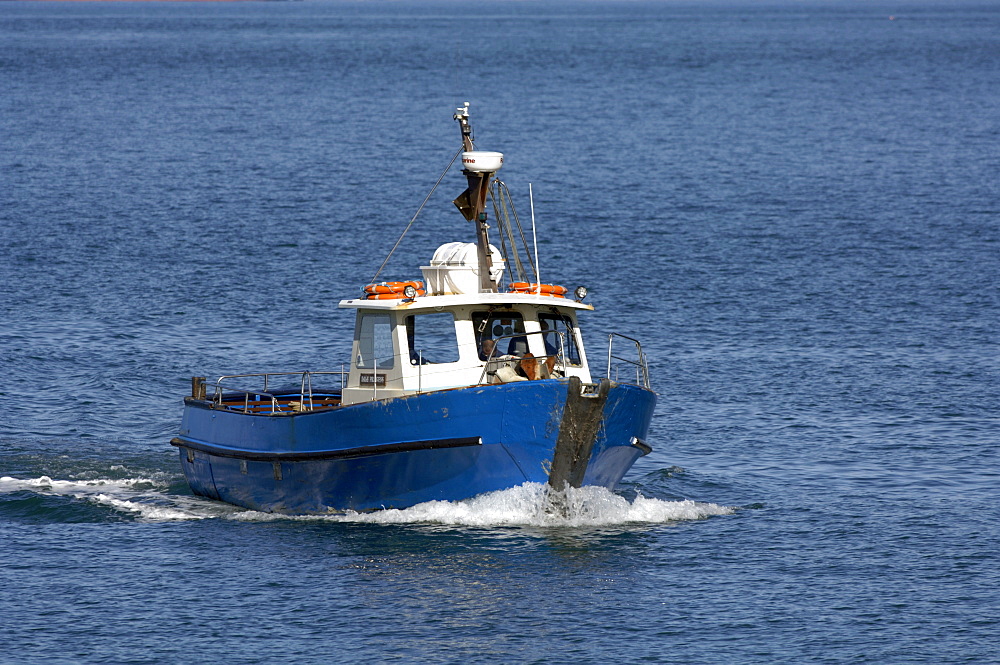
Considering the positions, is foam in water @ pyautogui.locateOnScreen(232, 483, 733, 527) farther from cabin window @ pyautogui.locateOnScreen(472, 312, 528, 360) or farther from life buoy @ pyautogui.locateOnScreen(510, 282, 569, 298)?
life buoy @ pyautogui.locateOnScreen(510, 282, 569, 298)

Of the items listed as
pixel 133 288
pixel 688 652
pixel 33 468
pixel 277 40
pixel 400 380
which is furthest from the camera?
pixel 277 40

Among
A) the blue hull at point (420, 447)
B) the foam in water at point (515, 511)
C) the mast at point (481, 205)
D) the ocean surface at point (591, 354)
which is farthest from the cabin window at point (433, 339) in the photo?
the ocean surface at point (591, 354)

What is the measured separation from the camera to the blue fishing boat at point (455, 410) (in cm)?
2145

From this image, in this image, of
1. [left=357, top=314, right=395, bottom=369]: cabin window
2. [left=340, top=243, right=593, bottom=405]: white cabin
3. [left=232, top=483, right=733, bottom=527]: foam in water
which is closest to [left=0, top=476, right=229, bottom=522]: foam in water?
[left=232, top=483, right=733, bottom=527]: foam in water

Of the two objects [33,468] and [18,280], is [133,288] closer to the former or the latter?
[18,280]

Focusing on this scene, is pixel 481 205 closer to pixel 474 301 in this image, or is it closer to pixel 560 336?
pixel 474 301

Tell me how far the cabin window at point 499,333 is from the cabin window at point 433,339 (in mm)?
418

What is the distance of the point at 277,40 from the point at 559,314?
162764 millimetres

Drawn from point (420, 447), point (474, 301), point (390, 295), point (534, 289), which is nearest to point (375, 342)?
point (390, 295)

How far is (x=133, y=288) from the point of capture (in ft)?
145

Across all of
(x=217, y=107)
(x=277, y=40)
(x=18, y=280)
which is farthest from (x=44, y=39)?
(x=18, y=280)

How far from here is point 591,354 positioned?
3588 cm

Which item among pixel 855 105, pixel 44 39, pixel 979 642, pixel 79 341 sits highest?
pixel 44 39

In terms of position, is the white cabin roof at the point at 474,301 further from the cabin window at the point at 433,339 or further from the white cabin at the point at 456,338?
the cabin window at the point at 433,339
